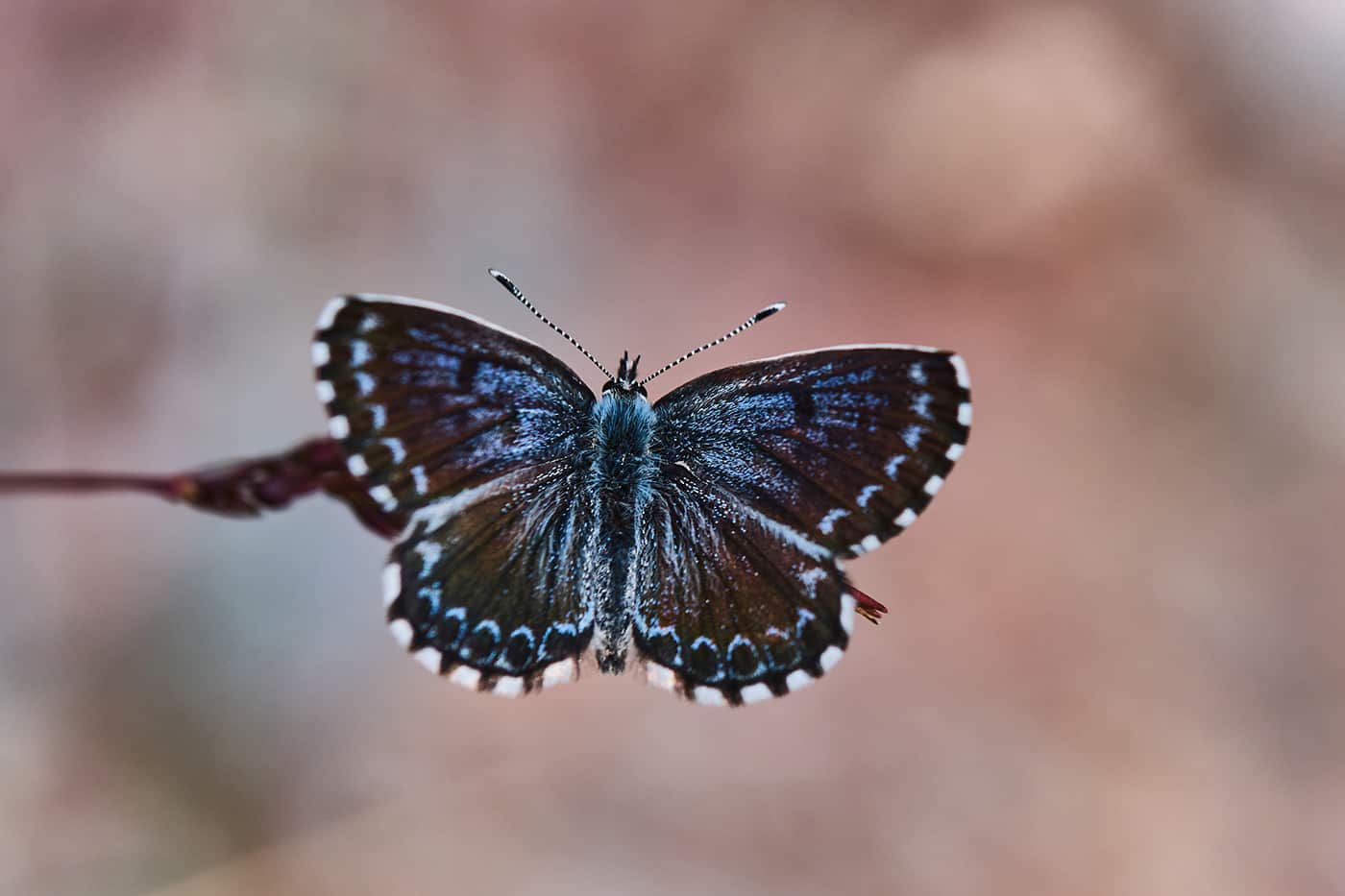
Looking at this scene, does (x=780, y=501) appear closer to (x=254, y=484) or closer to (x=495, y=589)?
(x=495, y=589)

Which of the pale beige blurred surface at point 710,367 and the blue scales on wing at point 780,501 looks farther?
the pale beige blurred surface at point 710,367

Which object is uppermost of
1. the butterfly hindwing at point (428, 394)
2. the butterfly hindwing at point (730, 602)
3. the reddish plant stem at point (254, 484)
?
the butterfly hindwing at point (428, 394)

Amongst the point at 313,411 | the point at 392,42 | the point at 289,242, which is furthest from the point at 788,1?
the point at 313,411

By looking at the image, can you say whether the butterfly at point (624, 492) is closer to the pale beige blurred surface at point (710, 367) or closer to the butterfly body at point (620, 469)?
the butterfly body at point (620, 469)

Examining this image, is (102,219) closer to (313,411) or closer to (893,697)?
(313,411)

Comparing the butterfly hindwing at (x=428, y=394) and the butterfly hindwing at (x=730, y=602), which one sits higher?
the butterfly hindwing at (x=428, y=394)

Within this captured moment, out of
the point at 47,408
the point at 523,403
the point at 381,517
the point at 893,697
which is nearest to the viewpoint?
the point at 381,517

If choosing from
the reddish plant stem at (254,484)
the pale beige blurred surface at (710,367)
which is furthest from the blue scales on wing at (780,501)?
the pale beige blurred surface at (710,367)
